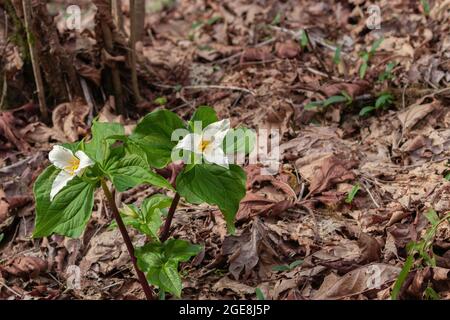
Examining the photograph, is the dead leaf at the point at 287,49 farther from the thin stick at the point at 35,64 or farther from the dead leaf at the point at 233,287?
the dead leaf at the point at 233,287

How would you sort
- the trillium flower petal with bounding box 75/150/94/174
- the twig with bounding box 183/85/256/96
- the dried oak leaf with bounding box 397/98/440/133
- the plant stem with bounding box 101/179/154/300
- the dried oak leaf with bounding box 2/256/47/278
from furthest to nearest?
1. the twig with bounding box 183/85/256/96
2. the dried oak leaf with bounding box 397/98/440/133
3. the dried oak leaf with bounding box 2/256/47/278
4. the plant stem with bounding box 101/179/154/300
5. the trillium flower petal with bounding box 75/150/94/174

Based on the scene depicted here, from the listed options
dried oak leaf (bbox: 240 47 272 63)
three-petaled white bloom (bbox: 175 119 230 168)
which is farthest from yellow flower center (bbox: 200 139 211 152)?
dried oak leaf (bbox: 240 47 272 63)

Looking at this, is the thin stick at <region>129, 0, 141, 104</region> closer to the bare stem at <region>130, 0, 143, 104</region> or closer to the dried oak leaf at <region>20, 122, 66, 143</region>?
the bare stem at <region>130, 0, 143, 104</region>

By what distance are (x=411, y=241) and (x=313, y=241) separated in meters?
0.38

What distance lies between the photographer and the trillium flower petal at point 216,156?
168 centimetres

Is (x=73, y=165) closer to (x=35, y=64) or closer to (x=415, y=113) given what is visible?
(x=35, y=64)

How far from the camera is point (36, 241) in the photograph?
2443 millimetres

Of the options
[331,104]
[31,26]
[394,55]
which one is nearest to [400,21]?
[394,55]

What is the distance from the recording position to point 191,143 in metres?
1.70

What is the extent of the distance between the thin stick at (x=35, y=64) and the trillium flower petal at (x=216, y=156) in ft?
4.99

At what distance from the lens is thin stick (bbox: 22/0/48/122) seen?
2730mm

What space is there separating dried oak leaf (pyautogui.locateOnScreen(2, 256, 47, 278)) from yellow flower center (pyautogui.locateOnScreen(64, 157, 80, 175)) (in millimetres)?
746
